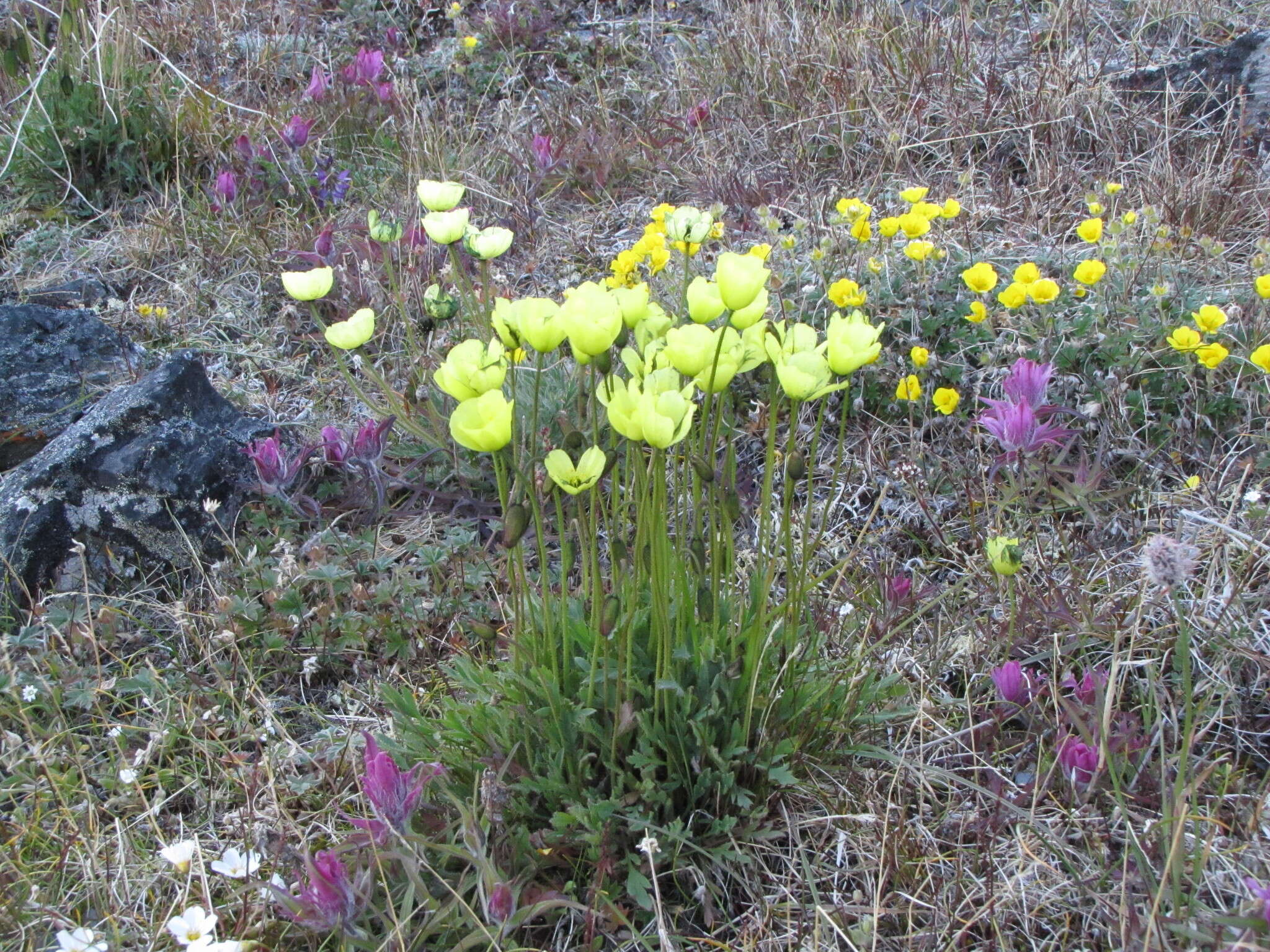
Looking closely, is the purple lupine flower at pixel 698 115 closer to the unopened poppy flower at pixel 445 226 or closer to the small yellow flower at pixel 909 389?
the small yellow flower at pixel 909 389

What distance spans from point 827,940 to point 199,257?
139 inches

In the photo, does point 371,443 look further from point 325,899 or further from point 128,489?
point 325,899

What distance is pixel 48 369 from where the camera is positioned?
3.09 metres

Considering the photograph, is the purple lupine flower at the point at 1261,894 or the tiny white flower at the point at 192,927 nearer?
the purple lupine flower at the point at 1261,894

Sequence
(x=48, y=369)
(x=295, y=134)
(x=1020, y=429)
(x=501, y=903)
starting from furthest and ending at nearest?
(x=295, y=134), (x=48, y=369), (x=1020, y=429), (x=501, y=903)

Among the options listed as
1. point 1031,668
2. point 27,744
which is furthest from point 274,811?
point 1031,668

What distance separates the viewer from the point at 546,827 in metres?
1.75

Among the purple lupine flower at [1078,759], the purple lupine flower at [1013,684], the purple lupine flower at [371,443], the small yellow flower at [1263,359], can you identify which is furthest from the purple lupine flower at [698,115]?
the purple lupine flower at [1078,759]

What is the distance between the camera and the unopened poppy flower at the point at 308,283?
228cm

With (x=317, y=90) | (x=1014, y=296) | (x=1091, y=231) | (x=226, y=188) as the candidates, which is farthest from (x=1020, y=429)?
(x=317, y=90)

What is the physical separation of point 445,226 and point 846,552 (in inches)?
51.5

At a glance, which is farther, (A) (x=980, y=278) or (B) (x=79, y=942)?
(A) (x=980, y=278)

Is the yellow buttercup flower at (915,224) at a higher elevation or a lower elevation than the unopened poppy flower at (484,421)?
lower

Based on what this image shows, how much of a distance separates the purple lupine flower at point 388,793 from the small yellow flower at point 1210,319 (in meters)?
2.15
